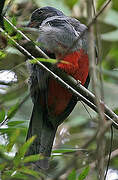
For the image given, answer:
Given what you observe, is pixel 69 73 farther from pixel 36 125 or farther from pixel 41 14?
pixel 41 14

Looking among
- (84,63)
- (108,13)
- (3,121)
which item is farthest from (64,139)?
(3,121)

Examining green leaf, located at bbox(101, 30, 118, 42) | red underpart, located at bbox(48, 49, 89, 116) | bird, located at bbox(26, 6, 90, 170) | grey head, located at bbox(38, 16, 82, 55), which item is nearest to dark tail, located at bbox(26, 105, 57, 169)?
bird, located at bbox(26, 6, 90, 170)

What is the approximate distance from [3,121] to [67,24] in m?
1.52

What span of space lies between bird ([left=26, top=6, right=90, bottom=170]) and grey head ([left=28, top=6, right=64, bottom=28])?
1.67ft

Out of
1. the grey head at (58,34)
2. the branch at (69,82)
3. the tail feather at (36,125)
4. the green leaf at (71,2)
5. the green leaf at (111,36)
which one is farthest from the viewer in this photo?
the green leaf at (111,36)

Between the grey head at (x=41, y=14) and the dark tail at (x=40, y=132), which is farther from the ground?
the grey head at (x=41, y=14)

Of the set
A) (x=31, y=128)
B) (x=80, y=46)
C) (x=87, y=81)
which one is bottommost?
(x=31, y=128)

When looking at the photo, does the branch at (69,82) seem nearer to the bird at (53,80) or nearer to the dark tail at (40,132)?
the bird at (53,80)

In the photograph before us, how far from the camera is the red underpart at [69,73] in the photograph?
385cm

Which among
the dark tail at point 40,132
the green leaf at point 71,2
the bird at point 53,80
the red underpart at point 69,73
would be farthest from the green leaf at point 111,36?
the dark tail at point 40,132

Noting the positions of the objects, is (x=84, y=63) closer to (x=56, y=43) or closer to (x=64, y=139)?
(x=56, y=43)

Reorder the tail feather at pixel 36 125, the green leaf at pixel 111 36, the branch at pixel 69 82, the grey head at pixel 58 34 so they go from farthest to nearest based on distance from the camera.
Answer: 1. the green leaf at pixel 111 36
2. the tail feather at pixel 36 125
3. the grey head at pixel 58 34
4. the branch at pixel 69 82

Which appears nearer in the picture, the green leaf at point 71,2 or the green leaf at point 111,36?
the green leaf at point 71,2

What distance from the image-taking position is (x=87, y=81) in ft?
14.1
